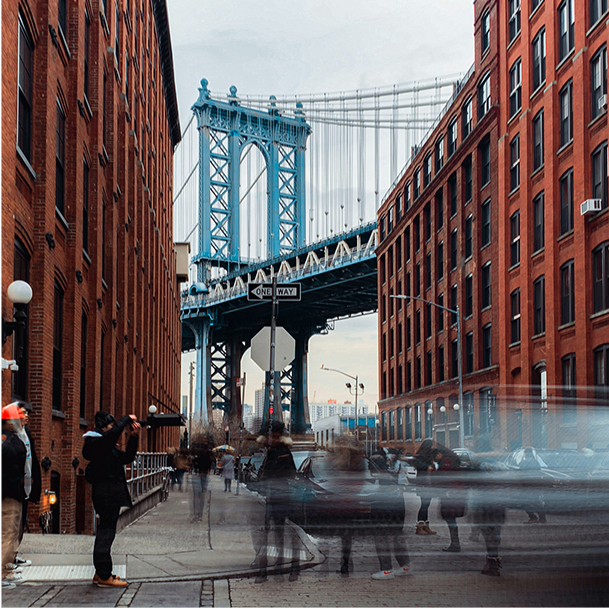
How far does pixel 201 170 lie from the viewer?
9631cm

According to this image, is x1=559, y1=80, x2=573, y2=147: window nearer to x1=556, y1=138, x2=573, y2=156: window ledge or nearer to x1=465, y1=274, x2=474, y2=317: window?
x1=556, y1=138, x2=573, y2=156: window ledge

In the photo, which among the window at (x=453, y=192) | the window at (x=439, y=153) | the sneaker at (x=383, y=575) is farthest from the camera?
the window at (x=439, y=153)

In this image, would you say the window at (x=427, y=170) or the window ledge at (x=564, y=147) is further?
the window at (x=427, y=170)

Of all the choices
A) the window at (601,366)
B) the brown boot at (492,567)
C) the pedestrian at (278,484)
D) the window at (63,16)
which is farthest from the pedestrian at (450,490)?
the window at (601,366)

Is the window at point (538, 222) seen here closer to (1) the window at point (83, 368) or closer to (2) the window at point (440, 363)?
(2) the window at point (440, 363)

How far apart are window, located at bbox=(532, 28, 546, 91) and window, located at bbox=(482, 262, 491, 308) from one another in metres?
9.41

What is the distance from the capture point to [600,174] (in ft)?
97.1

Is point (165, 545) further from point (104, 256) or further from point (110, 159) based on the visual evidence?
point (110, 159)

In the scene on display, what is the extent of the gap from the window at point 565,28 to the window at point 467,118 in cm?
1125

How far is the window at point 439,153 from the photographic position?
50.8 metres

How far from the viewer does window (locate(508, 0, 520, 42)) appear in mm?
39269

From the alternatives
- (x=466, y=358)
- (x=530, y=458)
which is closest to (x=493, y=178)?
(x=466, y=358)

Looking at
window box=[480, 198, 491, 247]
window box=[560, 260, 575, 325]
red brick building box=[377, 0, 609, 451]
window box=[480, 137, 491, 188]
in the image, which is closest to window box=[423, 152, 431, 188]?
red brick building box=[377, 0, 609, 451]

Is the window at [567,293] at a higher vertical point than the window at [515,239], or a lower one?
lower
